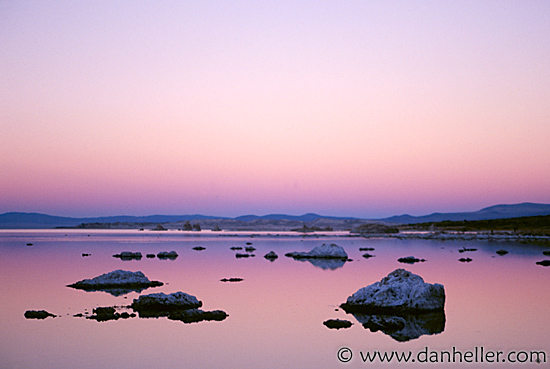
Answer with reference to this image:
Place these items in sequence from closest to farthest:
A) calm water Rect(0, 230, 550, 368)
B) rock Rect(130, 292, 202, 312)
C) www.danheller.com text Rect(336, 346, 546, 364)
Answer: www.danheller.com text Rect(336, 346, 546, 364) < calm water Rect(0, 230, 550, 368) < rock Rect(130, 292, 202, 312)

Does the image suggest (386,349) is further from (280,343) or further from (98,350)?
(98,350)

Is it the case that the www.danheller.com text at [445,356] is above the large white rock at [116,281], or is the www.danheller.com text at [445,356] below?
below

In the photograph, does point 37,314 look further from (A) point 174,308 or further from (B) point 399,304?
(B) point 399,304

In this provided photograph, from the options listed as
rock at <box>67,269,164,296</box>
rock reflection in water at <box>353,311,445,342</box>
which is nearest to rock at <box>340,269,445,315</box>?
rock reflection in water at <box>353,311,445,342</box>

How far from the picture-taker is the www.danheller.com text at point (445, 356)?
14656 mm

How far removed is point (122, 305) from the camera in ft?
76.8

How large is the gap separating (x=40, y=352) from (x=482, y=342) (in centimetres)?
1428

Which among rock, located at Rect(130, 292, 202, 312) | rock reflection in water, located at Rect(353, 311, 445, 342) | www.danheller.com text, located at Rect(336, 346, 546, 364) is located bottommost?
www.danheller.com text, located at Rect(336, 346, 546, 364)

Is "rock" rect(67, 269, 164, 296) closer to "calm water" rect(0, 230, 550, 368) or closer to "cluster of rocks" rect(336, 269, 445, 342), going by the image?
"calm water" rect(0, 230, 550, 368)

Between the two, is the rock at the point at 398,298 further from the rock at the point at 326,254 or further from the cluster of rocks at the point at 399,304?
the rock at the point at 326,254

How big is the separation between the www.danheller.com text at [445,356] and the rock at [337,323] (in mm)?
2870

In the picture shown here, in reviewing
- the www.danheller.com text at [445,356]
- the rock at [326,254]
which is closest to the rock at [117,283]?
the www.danheller.com text at [445,356]

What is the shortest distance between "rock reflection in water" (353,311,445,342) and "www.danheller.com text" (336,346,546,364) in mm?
1671

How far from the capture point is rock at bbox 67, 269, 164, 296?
29.7 meters
